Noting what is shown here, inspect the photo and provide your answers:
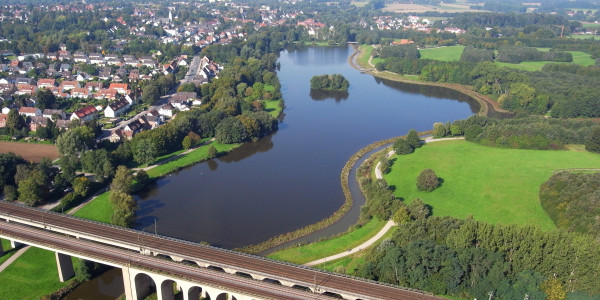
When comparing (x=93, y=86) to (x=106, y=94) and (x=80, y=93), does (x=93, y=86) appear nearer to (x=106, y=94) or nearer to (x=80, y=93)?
(x=80, y=93)

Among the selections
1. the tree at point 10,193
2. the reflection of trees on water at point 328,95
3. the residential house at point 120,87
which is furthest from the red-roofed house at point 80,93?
the reflection of trees on water at point 328,95

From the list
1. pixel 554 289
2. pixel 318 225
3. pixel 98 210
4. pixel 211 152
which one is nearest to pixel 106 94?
pixel 211 152

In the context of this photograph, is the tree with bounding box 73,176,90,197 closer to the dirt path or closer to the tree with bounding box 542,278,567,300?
the dirt path

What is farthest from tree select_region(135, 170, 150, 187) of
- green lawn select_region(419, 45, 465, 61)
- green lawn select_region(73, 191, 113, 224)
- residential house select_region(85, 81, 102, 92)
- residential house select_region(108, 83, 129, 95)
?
green lawn select_region(419, 45, 465, 61)

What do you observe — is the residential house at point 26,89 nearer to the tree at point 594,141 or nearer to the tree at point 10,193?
the tree at point 10,193

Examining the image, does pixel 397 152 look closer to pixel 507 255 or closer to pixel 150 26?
pixel 507 255

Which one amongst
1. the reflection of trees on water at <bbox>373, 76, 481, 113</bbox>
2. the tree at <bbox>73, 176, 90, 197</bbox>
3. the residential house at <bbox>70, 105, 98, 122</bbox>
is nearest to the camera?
the tree at <bbox>73, 176, 90, 197</bbox>
